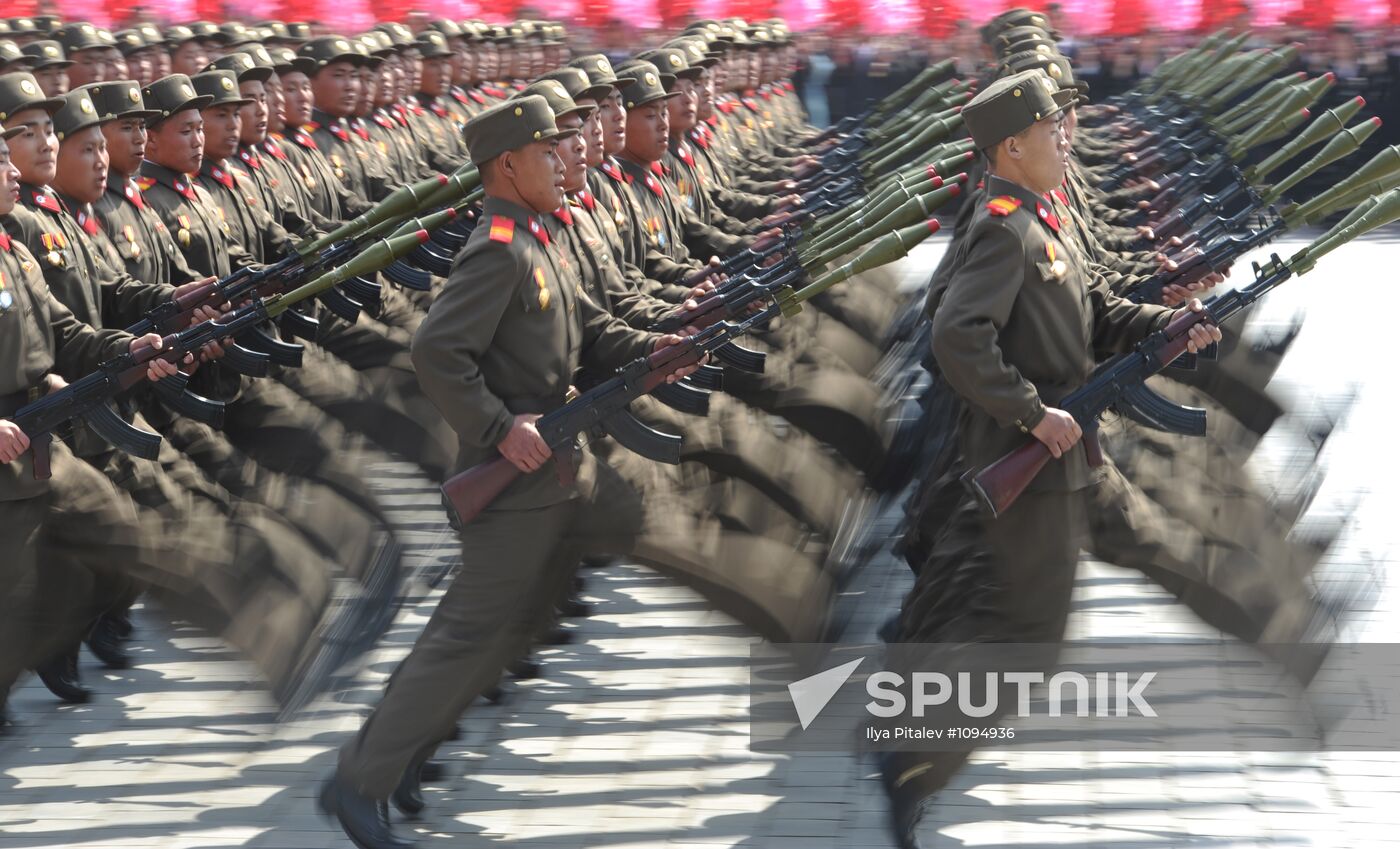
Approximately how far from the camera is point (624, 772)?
5430 mm

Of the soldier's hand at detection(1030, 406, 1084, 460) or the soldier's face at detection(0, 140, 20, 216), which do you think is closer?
the soldier's hand at detection(1030, 406, 1084, 460)

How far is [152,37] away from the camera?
10.8 metres

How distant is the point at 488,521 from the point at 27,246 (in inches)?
67.4

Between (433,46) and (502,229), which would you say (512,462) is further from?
(433,46)

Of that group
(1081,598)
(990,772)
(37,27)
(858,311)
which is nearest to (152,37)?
(37,27)

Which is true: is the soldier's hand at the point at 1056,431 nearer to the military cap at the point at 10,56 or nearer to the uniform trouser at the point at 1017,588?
the uniform trouser at the point at 1017,588

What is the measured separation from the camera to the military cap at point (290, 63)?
28.7 ft

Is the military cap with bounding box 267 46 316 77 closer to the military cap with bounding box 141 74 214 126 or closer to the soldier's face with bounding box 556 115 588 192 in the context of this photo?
the military cap with bounding box 141 74 214 126

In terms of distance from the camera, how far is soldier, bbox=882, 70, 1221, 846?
15.1 ft

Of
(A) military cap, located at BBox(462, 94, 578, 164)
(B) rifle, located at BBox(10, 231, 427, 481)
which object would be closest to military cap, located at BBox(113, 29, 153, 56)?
(B) rifle, located at BBox(10, 231, 427, 481)

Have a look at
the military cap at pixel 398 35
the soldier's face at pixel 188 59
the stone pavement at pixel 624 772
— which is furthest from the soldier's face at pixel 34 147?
the military cap at pixel 398 35

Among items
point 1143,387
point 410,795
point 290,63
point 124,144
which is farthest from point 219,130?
point 1143,387

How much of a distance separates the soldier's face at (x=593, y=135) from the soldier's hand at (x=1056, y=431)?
7.28 ft

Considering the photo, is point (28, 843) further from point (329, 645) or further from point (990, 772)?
point (990, 772)
